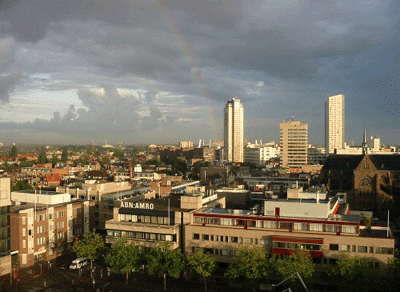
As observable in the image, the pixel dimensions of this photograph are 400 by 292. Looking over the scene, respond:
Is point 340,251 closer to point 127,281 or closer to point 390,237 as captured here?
point 390,237

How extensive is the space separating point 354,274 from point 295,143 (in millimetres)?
129455

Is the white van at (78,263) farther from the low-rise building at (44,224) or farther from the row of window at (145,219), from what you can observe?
the row of window at (145,219)

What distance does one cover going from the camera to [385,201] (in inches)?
2712

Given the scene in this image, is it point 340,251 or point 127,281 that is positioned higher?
point 340,251

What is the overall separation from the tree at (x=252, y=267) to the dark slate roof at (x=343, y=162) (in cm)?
5072

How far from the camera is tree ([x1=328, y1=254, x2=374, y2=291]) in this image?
29312 mm

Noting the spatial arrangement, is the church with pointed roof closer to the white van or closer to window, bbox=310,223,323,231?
window, bbox=310,223,323,231

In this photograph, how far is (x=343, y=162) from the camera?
81.4 m

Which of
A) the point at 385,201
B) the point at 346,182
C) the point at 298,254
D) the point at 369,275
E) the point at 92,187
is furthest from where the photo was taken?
the point at 346,182

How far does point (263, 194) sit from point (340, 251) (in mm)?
35427

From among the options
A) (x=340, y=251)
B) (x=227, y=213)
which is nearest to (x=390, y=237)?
(x=340, y=251)

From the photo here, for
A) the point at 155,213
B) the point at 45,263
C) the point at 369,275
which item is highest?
the point at 155,213

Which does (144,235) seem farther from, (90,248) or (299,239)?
(299,239)

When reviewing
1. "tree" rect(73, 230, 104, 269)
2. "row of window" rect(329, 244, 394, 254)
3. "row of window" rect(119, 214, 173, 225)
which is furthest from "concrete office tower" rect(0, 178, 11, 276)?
"row of window" rect(329, 244, 394, 254)
